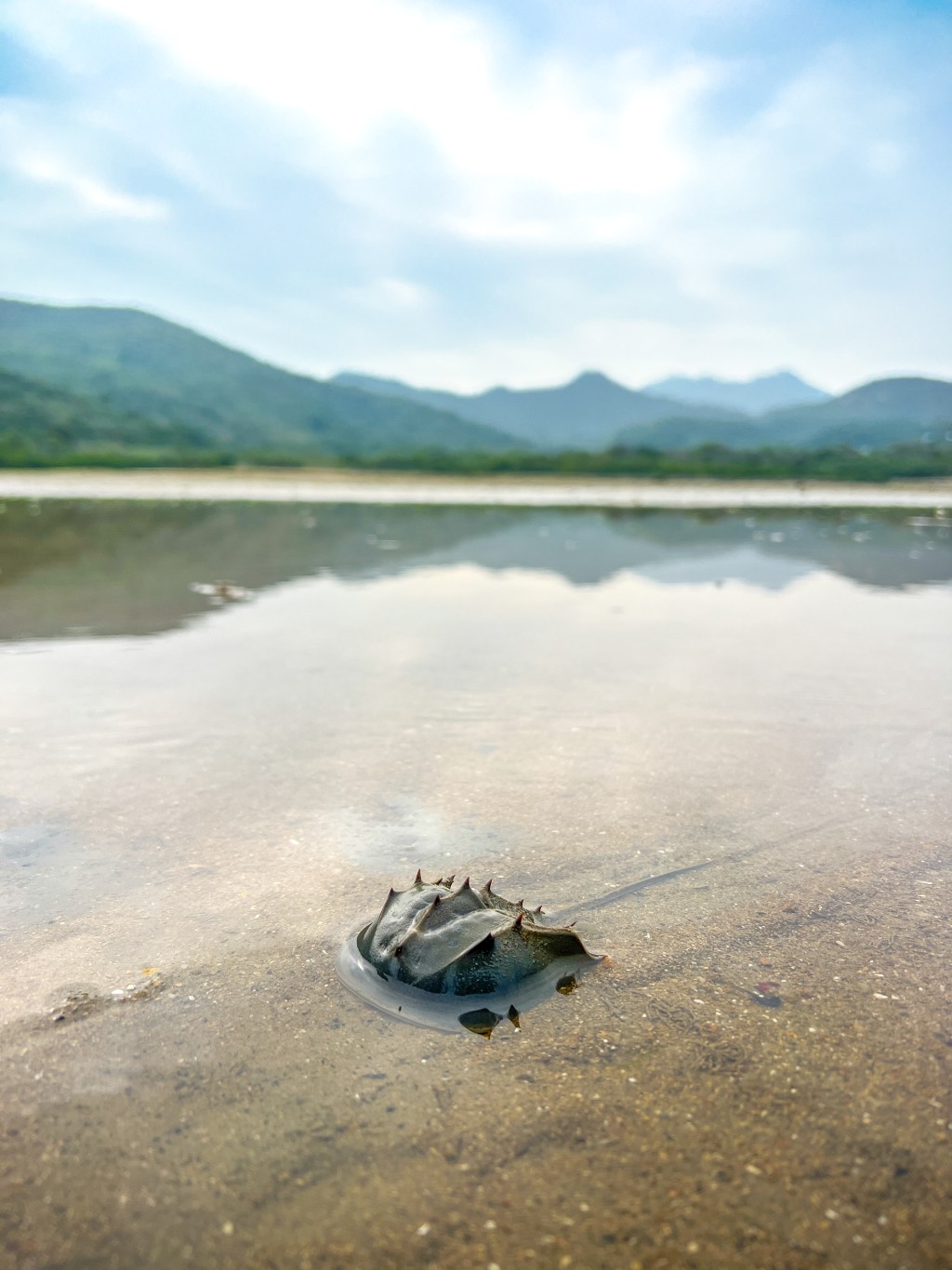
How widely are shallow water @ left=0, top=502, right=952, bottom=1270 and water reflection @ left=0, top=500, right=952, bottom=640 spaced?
2.62m

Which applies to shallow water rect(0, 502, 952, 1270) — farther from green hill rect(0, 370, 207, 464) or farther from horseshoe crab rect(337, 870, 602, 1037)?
green hill rect(0, 370, 207, 464)

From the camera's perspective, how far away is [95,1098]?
116 inches

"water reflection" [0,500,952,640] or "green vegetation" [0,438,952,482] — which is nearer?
"water reflection" [0,500,952,640]

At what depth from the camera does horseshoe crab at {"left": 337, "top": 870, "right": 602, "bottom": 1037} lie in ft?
11.4

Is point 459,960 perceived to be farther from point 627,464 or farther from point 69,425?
point 69,425

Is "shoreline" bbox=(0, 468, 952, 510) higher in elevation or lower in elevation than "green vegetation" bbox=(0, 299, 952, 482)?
lower

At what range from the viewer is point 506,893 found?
4293 millimetres

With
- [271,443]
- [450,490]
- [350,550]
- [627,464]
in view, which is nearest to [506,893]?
[350,550]

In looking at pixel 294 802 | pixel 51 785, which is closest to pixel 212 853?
pixel 294 802

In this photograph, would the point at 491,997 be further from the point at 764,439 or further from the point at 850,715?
the point at 764,439

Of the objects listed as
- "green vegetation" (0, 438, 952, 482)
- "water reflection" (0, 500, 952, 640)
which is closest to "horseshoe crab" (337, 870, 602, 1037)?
"water reflection" (0, 500, 952, 640)

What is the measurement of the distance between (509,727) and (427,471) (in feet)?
185

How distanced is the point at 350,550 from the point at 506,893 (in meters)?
14.9

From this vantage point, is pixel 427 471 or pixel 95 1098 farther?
pixel 427 471
